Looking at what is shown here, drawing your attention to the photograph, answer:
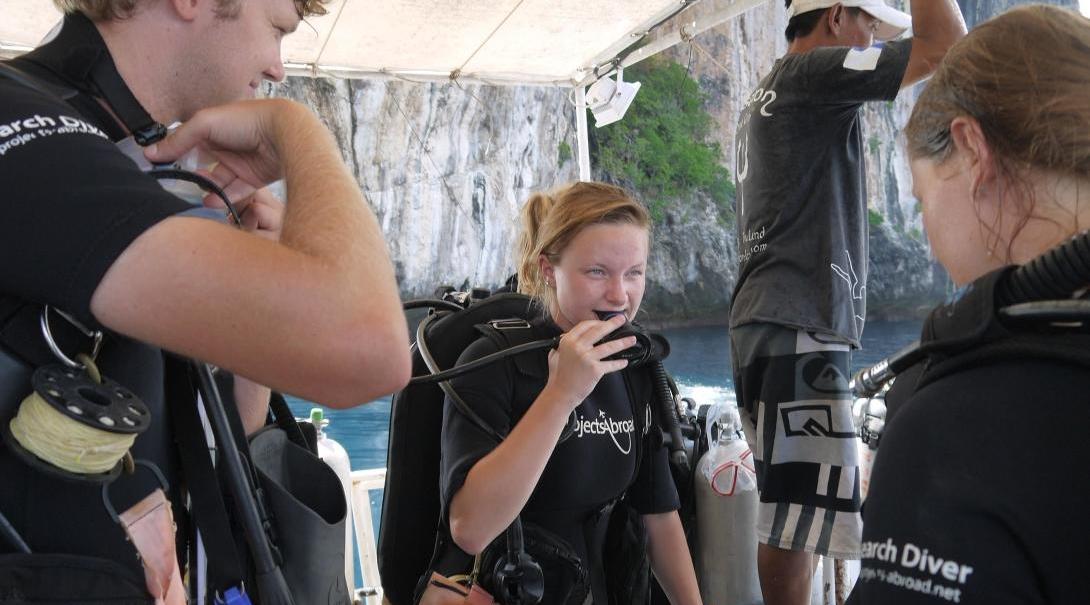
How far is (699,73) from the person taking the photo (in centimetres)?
1922

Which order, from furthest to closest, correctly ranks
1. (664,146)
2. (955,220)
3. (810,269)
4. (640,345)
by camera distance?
1. (664,146)
2. (810,269)
3. (640,345)
4. (955,220)

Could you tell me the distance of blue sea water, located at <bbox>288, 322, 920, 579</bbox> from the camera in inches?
470

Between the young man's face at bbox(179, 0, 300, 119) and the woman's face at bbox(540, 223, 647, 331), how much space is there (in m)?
0.93

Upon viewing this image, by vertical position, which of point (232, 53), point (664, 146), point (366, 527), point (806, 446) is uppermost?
point (664, 146)

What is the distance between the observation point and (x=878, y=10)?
201cm

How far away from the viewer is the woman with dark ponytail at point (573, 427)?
4.52ft

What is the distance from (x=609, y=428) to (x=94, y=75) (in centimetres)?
114

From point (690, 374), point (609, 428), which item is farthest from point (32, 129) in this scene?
point (690, 374)

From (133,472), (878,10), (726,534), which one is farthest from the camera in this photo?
(726,534)

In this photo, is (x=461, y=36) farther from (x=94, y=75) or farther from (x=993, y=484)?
(x=993, y=484)

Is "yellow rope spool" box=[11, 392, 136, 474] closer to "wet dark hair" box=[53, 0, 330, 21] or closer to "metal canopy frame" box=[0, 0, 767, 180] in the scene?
"wet dark hair" box=[53, 0, 330, 21]

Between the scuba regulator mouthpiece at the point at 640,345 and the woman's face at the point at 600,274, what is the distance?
14cm

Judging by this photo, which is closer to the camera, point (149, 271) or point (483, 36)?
point (149, 271)

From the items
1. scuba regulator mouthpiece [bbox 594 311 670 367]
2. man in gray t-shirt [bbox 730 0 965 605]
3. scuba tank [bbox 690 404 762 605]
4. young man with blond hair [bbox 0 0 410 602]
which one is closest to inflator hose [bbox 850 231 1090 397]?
young man with blond hair [bbox 0 0 410 602]
